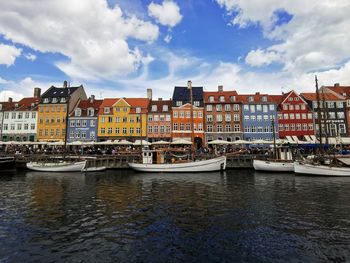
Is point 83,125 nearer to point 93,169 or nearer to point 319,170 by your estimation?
point 93,169

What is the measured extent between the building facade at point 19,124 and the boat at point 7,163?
21980 millimetres

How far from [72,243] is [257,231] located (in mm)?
7358

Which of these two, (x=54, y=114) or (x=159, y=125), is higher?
(x=54, y=114)

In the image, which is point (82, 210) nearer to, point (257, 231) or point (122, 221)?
point (122, 221)

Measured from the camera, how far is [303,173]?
28031 mm

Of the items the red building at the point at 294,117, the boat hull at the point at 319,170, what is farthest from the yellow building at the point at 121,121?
the boat hull at the point at 319,170

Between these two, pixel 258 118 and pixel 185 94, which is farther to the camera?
pixel 185 94

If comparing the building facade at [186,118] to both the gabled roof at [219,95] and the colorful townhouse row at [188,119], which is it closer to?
the colorful townhouse row at [188,119]

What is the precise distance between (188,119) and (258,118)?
627 inches

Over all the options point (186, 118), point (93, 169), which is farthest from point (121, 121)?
point (93, 169)

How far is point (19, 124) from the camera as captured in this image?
55562 mm

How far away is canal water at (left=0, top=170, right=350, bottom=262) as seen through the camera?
7.82 metres

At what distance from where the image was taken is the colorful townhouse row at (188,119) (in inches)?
2057

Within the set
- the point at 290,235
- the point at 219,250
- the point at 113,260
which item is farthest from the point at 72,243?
the point at 290,235
